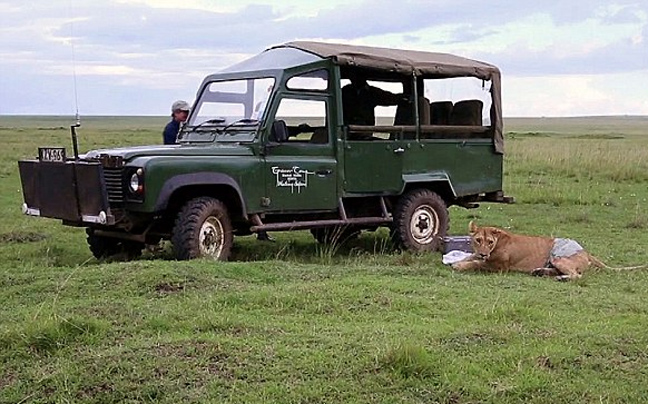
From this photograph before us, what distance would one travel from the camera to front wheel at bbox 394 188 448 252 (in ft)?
33.3

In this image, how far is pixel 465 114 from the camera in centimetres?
1108

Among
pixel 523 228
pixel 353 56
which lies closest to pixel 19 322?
pixel 353 56

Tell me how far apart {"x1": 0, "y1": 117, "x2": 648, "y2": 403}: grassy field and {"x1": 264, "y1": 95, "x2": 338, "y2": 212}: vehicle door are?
29.6 inches

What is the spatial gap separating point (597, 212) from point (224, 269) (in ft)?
27.1

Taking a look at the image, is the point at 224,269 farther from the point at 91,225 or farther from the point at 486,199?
the point at 486,199

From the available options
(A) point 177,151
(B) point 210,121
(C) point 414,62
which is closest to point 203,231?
(A) point 177,151

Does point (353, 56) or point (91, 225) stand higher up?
point (353, 56)

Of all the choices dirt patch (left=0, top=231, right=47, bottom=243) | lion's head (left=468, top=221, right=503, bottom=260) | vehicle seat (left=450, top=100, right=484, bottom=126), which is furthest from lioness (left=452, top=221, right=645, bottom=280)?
dirt patch (left=0, top=231, right=47, bottom=243)

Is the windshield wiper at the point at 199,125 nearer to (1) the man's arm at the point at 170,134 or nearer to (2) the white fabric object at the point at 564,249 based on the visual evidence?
(1) the man's arm at the point at 170,134

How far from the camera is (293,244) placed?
35.6ft

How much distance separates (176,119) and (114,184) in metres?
2.64

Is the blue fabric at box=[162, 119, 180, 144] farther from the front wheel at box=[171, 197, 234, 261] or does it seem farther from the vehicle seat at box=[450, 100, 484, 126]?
the vehicle seat at box=[450, 100, 484, 126]

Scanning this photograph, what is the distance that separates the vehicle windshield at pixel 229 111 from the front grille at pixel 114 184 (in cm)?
136

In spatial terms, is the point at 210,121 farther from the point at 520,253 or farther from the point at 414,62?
the point at 520,253
